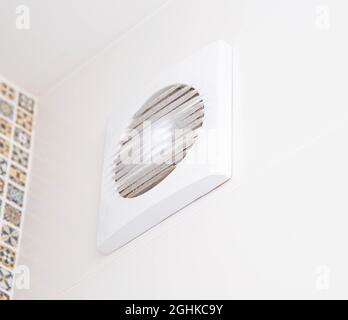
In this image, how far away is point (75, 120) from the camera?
161 cm

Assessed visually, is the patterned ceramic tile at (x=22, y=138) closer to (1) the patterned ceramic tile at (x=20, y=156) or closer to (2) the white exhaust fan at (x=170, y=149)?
(1) the patterned ceramic tile at (x=20, y=156)

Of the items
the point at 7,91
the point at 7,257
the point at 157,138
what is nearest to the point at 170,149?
Answer: the point at 157,138

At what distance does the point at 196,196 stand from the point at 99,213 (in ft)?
0.78

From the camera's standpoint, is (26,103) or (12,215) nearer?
(12,215)

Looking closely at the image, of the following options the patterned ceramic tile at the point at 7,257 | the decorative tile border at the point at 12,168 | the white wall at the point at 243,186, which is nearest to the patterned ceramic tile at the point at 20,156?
the decorative tile border at the point at 12,168

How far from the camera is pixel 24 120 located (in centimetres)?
170

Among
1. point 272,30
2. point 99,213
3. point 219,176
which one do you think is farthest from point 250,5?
point 99,213

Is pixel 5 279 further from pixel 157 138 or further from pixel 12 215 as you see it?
pixel 157 138

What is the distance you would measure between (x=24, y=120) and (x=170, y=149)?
564mm

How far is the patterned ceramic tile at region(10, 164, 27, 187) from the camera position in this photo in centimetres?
160

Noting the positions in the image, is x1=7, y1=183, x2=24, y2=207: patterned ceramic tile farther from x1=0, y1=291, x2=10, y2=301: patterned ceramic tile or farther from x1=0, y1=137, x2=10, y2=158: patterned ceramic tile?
x1=0, y1=291, x2=10, y2=301: patterned ceramic tile
